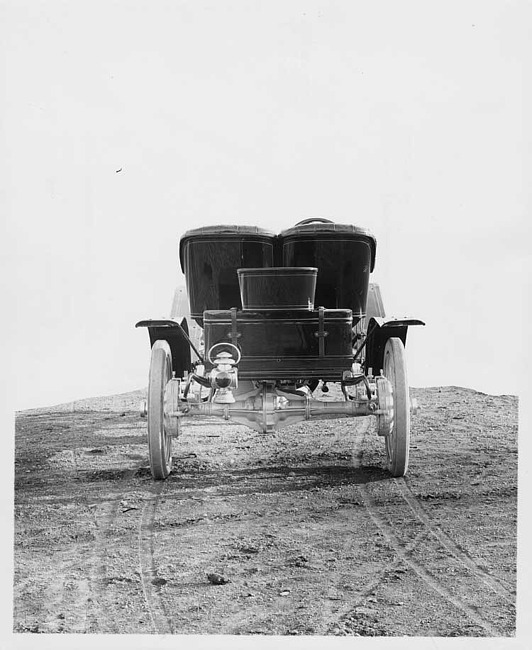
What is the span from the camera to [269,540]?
15.0 feet

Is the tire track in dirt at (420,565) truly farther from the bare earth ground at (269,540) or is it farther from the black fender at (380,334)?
the black fender at (380,334)

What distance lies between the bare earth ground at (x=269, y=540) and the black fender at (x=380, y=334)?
41.0 inches

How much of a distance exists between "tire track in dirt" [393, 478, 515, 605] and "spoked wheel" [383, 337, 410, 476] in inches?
9.1

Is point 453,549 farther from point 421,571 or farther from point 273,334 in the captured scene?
point 273,334

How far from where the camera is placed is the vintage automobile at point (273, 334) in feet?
17.3

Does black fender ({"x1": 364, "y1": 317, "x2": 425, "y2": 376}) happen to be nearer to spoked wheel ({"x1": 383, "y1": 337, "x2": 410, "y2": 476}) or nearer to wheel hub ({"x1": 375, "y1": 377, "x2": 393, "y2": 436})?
spoked wheel ({"x1": 383, "y1": 337, "x2": 410, "y2": 476})

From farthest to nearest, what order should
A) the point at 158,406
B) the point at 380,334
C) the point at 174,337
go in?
the point at 380,334 → the point at 174,337 → the point at 158,406

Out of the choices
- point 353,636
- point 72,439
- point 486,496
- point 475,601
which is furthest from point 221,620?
point 72,439

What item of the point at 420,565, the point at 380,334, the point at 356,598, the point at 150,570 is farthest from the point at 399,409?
the point at 150,570

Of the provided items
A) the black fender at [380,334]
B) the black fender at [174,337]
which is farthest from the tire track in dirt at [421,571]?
the black fender at [174,337]

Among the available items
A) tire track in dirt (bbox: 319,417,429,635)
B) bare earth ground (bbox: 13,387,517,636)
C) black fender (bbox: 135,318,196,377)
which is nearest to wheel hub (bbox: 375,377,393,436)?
bare earth ground (bbox: 13,387,517,636)

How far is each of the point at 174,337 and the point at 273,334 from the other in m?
1.19

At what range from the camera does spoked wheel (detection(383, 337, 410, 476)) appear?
566cm

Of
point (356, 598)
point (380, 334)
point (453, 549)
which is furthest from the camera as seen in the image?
point (380, 334)
